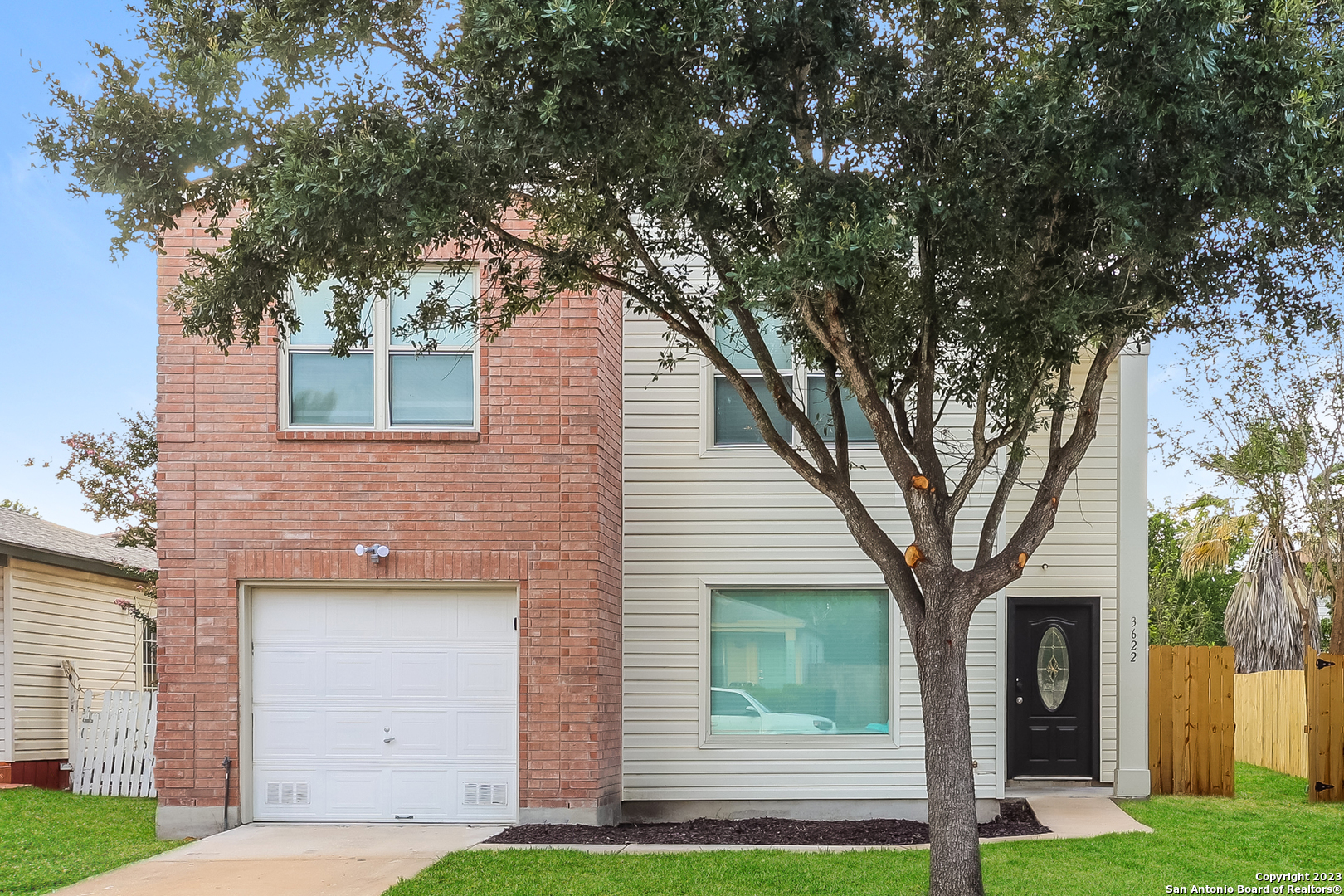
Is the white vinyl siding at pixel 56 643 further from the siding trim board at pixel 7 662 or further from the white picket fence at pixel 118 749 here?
the white picket fence at pixel 118 749

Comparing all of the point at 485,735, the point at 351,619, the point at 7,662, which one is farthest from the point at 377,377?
the point at 7,662

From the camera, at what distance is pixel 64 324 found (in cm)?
2427

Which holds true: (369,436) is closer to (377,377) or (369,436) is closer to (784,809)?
(377,377)

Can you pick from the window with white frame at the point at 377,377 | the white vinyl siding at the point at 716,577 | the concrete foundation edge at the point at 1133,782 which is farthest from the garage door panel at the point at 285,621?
the concrete foundation edge at the point at 1133,782

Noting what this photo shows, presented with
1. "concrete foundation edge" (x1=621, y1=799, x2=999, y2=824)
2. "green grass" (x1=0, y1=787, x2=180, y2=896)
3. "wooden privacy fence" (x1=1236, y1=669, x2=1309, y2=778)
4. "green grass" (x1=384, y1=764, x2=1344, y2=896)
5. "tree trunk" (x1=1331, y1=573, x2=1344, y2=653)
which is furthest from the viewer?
"wooden privacy fence" (x1=1236, y1=669, x2=1309, y2=778)

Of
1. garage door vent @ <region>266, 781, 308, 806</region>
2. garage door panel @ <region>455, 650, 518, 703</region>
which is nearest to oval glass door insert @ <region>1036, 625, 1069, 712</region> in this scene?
garage door panel @ <region>455, 650, 518, 703</region>

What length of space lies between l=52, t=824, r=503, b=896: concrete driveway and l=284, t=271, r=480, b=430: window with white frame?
356 cm

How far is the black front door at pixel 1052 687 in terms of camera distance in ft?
45.8

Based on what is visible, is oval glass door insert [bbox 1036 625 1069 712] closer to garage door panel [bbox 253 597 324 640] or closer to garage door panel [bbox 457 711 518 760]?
garage door panel [bbox 457 711 518 760]

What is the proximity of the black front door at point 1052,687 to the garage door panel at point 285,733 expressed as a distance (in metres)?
7.91

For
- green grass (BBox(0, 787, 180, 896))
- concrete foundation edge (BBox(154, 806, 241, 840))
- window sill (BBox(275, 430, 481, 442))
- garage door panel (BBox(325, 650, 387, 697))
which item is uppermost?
window sill (BBox(275, 430, 481, 442))

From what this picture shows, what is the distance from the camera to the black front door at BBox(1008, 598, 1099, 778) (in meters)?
14.0

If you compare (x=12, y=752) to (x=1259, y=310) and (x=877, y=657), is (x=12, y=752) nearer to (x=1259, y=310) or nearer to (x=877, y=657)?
(x=877, y=657)

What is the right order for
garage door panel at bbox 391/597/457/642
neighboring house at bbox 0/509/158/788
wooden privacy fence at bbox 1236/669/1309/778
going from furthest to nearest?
1. wooden privacy fence at bbox 1236/669/1309/778
2. neighboring house at bbox 0/509/158/788
3. garage door panel at bbox 391/597/457/642
